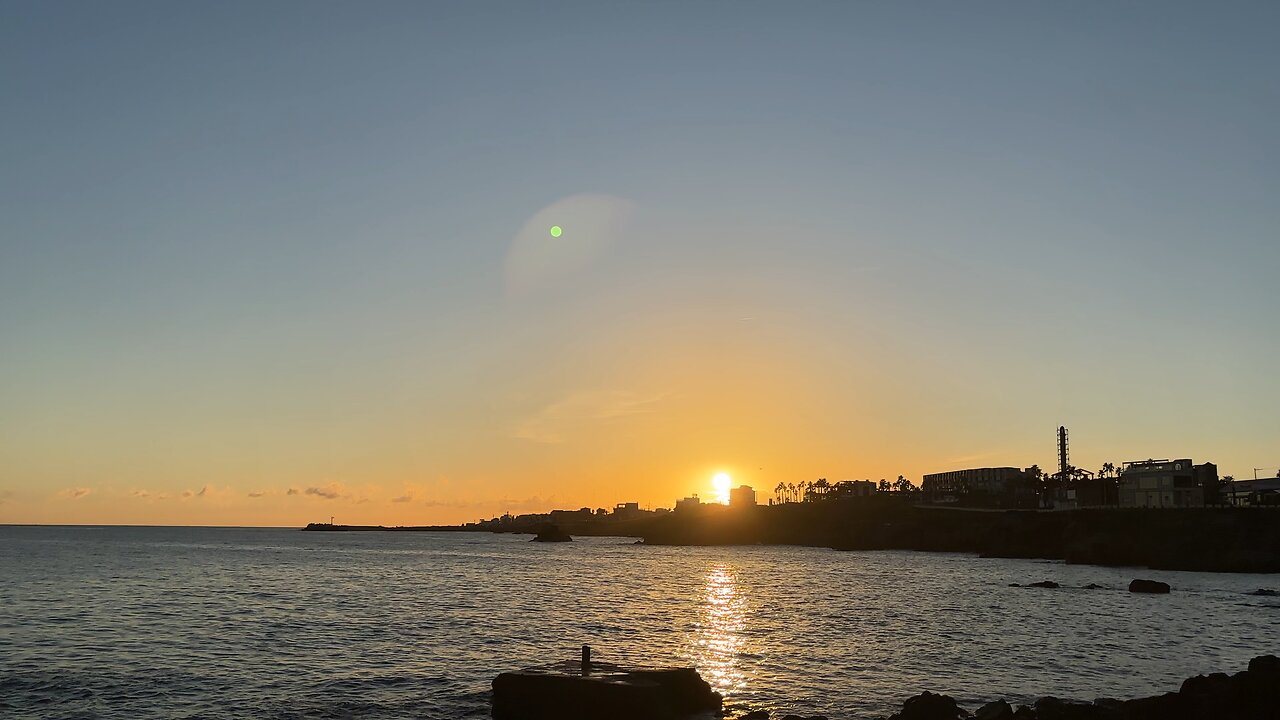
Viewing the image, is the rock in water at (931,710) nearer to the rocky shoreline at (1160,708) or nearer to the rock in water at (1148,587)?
the rocky shoreline at (1160,708)

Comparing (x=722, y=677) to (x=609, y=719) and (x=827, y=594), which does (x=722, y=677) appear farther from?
(x=827, y=594)

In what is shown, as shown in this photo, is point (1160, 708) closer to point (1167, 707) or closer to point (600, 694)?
point (1167, 707)

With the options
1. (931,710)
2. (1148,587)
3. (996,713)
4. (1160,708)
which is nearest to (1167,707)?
(1160,708)

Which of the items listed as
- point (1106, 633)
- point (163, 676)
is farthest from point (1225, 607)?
point (163, 676)

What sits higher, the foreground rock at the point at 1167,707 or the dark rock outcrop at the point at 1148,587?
the foreground rock at the point at 1167,707

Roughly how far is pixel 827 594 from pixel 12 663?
2777 inches

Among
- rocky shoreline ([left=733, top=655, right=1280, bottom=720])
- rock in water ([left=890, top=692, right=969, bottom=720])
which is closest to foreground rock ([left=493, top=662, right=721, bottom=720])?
rocky shoreline ([left=733, top=655, right=1280, bottom=720])

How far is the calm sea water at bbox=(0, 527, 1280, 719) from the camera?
130 feet

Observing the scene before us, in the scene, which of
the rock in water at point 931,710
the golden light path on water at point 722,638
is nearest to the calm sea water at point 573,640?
the golden light path on water at point 722,638

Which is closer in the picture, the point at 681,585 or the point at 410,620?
the point at 410,620

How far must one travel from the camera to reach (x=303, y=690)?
40.2 m

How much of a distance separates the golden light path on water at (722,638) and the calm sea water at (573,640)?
0.25m

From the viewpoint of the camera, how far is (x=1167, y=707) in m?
31.9

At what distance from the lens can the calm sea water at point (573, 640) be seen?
39.6m
